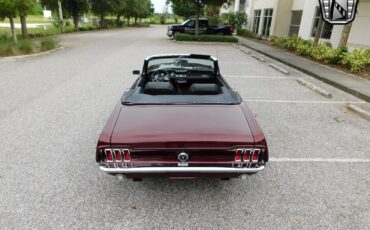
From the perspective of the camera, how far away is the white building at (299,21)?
13797mm

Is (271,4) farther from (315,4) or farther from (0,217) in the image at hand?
(0,217)

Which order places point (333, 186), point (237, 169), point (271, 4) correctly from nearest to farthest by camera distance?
1. point (237, 169)
2. point (333, 186)
3. point (271, 4)

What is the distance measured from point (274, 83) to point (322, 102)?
2096 millimetres

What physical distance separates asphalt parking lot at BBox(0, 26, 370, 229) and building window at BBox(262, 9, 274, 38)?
62.5 ft

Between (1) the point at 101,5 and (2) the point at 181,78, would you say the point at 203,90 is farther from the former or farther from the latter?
(1) the point at 101,5

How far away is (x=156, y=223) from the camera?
2703 mm

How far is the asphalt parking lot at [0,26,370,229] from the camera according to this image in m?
2.77

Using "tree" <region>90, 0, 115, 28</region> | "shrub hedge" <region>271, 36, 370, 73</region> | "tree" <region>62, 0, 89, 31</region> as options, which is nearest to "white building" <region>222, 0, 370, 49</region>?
"shrub hedge" <region>271, 36, 370, 73</region>

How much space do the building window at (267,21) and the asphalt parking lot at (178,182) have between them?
19.1 metres

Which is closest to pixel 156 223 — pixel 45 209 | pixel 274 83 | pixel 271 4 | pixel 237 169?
pixel 237 169

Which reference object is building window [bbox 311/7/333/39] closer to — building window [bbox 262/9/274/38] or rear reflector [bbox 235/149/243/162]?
building window [bbox 262/9/274/38]

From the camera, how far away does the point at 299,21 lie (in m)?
20.5

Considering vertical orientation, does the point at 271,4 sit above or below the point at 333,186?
above

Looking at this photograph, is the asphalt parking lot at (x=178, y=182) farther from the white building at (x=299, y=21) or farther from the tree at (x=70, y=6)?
the tree at (x=70, y=6)
